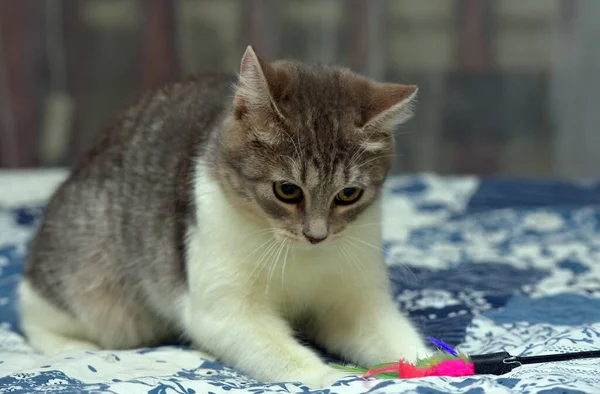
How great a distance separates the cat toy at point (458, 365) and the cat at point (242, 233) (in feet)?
0.31

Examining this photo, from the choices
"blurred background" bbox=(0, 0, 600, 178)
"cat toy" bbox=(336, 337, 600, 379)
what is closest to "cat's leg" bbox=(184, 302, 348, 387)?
"cat toy" bbox=(336, 337, 600, 379)

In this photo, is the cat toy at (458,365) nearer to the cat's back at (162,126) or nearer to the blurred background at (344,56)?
the cat's back at (162,126)

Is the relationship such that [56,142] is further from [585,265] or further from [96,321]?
[585,265]

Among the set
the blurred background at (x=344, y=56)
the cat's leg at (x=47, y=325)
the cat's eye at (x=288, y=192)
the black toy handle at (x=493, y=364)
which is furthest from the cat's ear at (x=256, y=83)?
the blurred background at (x=344, y=56)

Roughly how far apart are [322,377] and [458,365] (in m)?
0.24

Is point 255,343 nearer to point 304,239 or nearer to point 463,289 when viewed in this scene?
point 304,239

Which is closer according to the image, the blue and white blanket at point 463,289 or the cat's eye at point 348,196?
the blue and white blanket at point 463,289

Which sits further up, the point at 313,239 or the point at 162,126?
the point at 162,126

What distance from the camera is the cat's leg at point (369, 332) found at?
156cm

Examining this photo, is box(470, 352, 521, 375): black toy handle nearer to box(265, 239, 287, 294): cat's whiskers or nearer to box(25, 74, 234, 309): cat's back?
box(265, 239, 287, 294): cat's whiskers

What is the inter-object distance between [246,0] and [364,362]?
2.39 meters

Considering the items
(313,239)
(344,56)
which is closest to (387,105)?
(313,239)

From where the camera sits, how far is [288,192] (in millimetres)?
1479

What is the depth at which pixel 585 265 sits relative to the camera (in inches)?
90.2
